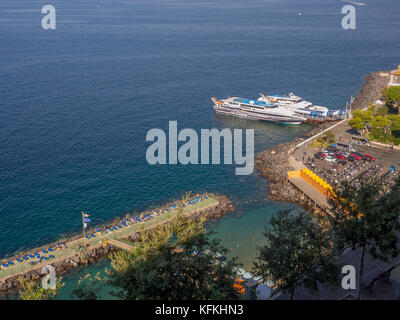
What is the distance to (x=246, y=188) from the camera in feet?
198

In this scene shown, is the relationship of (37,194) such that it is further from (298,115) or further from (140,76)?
(140,76)

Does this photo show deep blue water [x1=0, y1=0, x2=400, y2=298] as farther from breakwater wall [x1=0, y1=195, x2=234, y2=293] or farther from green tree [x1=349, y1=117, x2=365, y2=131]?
green tree [x1=349, y1=117, x2=365, y2=131]

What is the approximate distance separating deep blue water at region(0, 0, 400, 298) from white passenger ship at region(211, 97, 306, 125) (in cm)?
243

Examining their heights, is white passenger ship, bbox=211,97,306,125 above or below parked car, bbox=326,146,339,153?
above

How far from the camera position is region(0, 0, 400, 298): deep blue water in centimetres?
5566

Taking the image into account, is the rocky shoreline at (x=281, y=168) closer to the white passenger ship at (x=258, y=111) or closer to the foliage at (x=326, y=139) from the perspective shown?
the foliage at (x=326, y=139)

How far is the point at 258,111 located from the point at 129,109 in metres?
33.6

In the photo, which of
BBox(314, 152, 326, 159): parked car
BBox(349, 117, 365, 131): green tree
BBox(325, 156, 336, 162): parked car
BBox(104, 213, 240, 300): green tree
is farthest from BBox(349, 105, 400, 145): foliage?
BBox(104, 213, 240, 300): green tree

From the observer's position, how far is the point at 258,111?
92812 millimetres

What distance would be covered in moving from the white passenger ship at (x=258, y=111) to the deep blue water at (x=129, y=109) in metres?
2.43

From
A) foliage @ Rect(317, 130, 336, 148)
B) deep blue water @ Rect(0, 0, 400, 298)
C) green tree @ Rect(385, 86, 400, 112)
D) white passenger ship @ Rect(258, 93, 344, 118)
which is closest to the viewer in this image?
deep blue water @ Rect(0, 0, 400, 298)

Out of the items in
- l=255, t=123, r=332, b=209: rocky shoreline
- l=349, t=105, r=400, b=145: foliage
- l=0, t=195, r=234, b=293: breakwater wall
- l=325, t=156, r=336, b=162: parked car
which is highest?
l=349, t=105, r=400, b=145: foliage

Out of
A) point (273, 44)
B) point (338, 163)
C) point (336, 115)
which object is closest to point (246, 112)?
point (336, 115)

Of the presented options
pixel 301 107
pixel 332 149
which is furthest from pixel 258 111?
pixel 332 149
